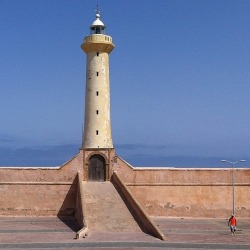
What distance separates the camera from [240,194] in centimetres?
3177

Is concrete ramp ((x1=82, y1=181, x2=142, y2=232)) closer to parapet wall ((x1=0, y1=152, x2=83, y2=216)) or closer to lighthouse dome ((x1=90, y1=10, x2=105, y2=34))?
parapet wall ((x1=0, y1=152, x2=83, y2=216))

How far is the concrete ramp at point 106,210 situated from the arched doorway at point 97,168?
30.1 inches

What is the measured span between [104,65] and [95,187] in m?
9.25

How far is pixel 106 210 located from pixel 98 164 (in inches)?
228

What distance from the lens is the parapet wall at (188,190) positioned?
31.2 metres

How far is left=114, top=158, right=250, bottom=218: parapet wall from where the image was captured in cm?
3125

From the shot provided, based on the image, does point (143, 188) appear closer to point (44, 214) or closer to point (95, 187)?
point (95, 187)

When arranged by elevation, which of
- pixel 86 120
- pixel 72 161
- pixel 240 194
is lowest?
pixel 240 194

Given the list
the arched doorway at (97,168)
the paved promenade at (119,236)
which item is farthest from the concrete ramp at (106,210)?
the paved promenade at (119,236)

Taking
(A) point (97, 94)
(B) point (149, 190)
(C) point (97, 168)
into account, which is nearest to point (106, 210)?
(B) point (149, 190)

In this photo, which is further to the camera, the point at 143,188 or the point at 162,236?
the point at 143,188

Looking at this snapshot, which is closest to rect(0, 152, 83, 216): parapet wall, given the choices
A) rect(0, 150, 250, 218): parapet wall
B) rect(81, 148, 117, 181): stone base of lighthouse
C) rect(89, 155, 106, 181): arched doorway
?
rect(0, 150, 250, 218): parapet wall

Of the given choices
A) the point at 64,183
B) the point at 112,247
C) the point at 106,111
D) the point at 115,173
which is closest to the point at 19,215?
the point at 64,183

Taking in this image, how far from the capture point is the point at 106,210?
27.2m
